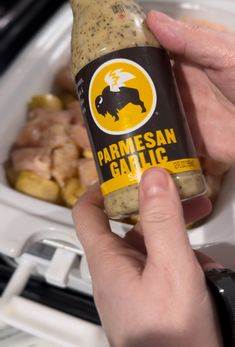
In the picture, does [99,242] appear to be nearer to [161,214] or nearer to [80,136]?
[161,214]

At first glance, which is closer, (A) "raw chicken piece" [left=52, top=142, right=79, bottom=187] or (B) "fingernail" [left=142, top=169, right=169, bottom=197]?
(B) "fingernail" [left=142, top=169, right=169, bottom=197]

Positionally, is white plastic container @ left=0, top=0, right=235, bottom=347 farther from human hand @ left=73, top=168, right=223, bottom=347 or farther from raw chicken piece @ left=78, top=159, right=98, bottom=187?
human hand @ left=73, top=168, right=223, bottom=347

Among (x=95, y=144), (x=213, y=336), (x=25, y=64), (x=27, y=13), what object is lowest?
(x=213, y=336)

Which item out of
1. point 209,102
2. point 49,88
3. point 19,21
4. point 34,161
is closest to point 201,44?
point 209,102

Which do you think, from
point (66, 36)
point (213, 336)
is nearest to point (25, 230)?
point (213, 336)

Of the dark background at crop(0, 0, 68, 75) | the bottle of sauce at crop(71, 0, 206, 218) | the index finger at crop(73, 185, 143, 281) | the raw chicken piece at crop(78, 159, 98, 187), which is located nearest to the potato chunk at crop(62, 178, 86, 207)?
the raw chicken piece at crop(78, 159, 98, 187)

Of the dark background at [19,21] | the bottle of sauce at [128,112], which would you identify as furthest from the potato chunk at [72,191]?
the dark background at [19,21]

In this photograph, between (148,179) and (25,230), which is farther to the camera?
(25,230)

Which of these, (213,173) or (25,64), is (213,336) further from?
(25,64)
